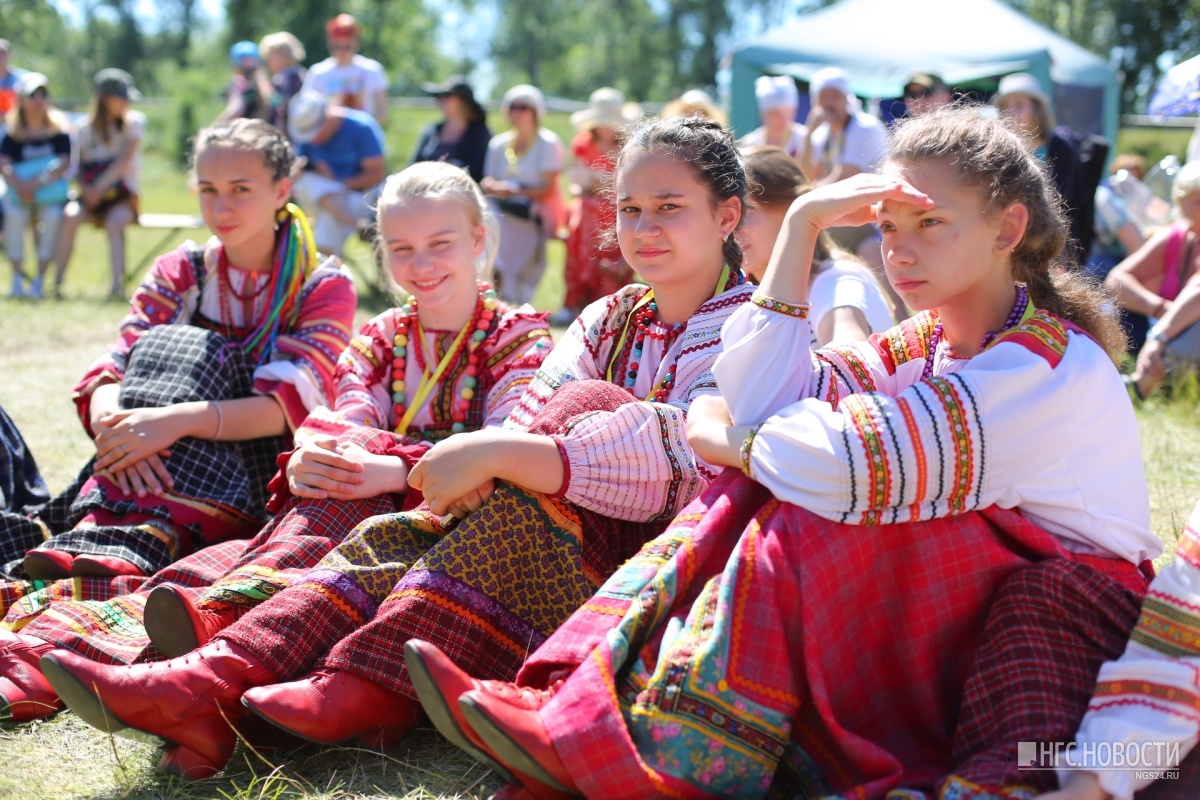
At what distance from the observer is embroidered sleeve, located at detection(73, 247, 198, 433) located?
360cm

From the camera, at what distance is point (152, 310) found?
3.69 meters

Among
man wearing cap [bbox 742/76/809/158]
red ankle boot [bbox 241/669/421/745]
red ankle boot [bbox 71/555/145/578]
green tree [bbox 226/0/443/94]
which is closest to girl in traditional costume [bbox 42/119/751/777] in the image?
red ankle boot [bbox 241/669/421/745]

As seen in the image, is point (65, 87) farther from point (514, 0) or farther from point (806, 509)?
point (806, 509)

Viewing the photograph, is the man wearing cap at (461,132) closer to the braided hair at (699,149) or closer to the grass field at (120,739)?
the grass field at (120,739)

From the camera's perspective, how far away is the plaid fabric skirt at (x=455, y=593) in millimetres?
2334

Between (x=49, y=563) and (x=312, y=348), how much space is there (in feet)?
3.18

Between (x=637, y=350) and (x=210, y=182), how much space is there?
5.13 ft

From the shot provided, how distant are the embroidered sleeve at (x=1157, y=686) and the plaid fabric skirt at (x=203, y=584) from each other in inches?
65.4

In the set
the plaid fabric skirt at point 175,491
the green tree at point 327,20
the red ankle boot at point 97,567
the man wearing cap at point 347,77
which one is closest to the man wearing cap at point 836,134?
the man wearing cap at point 347,77

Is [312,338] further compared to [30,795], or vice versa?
[312,338]

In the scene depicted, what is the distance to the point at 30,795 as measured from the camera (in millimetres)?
2229

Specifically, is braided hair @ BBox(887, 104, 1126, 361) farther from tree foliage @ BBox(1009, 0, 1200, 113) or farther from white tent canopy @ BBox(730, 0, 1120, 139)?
tree foliage @ BBox(1009, 0, 1200, 113)

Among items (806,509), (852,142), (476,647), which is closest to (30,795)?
(476,647)

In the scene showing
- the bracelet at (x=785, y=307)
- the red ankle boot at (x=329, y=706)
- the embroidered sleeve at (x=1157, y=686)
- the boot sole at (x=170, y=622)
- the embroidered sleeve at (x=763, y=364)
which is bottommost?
the red ankle boot at (x=329, y=706)
